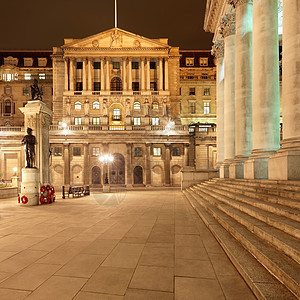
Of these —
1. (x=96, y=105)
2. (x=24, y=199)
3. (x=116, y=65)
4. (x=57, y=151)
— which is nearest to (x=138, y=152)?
(x=96, y=105)

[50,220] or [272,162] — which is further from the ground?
[272,162]

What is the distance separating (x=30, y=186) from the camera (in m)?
16.2

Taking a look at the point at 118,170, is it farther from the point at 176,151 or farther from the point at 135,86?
the point at 135,86

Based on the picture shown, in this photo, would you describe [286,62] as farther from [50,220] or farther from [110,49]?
[110,49]

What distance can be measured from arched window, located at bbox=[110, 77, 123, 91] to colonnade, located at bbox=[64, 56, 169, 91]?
156 cm

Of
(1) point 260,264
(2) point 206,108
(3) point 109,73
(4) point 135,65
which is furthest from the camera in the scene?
(2) point 206,108

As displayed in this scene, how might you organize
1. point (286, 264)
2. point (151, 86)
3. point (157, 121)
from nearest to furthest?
point (286, 264) → point (157, 121) → point (151, 86)

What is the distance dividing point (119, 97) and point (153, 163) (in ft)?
54.7

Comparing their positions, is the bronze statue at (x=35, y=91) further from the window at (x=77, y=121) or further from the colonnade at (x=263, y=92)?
the window at (x=77, y=121)

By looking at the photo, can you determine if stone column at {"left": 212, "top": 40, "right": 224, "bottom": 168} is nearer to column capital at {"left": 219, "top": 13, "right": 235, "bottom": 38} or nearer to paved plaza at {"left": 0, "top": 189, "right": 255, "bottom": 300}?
column capital at {"left": 219, "top": 13, "right": 235, "bottom": 38}

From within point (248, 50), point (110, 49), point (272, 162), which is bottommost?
point (272, 162)

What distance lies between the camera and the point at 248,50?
16.0 m

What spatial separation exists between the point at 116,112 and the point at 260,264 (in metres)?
48.4

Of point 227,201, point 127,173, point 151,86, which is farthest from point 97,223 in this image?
point 151,86
